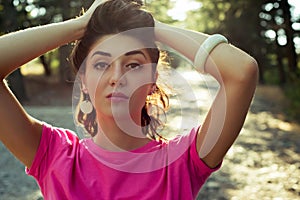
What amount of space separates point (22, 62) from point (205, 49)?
1.76ft

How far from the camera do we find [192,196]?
147cm

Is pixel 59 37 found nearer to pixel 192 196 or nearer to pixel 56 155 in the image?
pixel 56 155

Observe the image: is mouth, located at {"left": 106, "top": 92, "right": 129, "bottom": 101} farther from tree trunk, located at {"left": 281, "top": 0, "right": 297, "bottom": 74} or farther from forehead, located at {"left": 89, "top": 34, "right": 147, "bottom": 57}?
tree trunk, located at {"left": 281, "top": 0, "right": 297, "bottom": 74}

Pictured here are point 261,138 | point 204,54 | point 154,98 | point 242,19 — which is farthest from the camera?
point 242,19

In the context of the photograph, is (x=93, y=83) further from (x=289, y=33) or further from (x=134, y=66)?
(x=289, y=33)

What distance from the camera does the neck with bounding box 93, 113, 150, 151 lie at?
5.10 ft

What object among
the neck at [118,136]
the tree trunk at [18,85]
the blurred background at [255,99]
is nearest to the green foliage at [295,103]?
the blurred background at [255,99]

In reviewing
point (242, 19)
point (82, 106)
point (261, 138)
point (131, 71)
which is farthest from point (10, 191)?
point (242, 19)

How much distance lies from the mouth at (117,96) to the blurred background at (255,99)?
45 centimetres

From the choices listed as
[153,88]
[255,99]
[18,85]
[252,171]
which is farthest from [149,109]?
[255,99]

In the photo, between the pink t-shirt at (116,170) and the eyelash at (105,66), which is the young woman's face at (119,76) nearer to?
the eyelash at (105,66)

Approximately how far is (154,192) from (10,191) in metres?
4.39

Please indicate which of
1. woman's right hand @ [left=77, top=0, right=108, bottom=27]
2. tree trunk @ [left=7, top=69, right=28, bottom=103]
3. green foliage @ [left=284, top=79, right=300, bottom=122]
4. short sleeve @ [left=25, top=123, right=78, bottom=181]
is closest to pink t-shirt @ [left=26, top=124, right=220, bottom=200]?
short sleeve @ [left=25, top=123, right=78, bottom=181]

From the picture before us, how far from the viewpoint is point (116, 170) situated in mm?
1483
